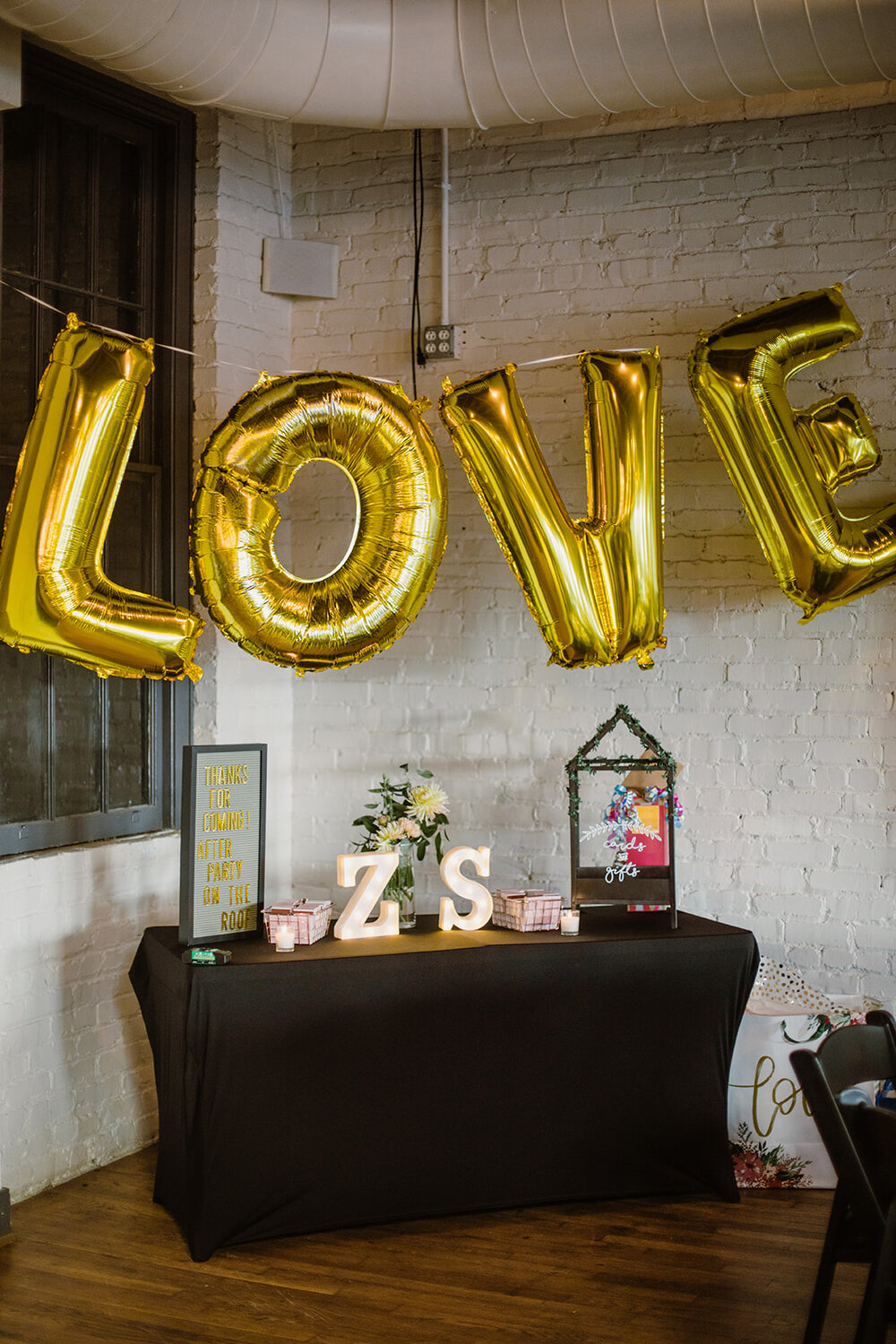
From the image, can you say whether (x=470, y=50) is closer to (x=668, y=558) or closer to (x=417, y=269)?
(x=417, y=269)

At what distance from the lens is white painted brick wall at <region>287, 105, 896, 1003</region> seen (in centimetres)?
327

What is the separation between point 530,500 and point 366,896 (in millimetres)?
1033

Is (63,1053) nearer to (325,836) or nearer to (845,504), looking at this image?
(325,836)

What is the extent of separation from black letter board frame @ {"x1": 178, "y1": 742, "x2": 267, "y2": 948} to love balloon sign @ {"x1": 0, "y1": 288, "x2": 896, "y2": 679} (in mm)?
238

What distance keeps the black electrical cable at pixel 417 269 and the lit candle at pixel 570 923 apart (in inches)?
63.7

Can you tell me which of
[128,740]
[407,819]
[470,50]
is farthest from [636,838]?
[470,50]

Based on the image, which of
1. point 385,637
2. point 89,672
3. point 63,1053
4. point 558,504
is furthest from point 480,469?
point 63,1053

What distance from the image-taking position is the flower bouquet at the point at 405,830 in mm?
3045

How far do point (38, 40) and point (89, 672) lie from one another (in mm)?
1643

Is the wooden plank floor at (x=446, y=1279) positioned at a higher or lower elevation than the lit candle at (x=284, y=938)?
lower

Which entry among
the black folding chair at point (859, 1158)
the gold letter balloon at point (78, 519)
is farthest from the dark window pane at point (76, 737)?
the black folding chair at point (859, 1158)

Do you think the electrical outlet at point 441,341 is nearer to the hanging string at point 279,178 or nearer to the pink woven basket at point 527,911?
the hanging string at point 279,178

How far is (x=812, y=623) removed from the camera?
3.29 metres

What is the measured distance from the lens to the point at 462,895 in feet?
9.90
